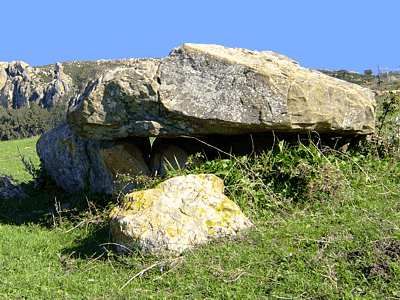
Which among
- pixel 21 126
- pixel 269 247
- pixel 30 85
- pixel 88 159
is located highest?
pixel 30 85

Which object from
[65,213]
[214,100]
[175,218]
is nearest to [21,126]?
[65,213]

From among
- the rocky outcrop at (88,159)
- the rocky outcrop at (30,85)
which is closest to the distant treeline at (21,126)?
the rocky outcrop at (30,85)

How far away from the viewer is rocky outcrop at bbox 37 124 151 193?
748 cm

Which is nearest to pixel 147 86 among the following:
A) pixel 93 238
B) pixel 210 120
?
pixel 210 120

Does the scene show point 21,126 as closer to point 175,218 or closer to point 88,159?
point 88,159

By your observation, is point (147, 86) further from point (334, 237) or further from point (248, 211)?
point (334, 237)

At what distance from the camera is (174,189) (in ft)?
18.1

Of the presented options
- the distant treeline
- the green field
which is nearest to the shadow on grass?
the green field

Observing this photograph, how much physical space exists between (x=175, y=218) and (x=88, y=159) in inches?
169

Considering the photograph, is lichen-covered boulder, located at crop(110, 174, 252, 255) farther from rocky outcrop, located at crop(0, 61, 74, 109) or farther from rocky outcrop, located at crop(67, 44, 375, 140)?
rocky outcrop, located at crop(0, 61, 74, 109)

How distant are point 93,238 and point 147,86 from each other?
2.99m

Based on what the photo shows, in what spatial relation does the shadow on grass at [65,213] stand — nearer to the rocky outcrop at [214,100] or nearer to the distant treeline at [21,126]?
the rocky outcrop at [214,100]

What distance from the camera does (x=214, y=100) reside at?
20.6ft

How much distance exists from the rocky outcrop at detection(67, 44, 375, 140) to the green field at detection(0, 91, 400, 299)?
27.2 inches
